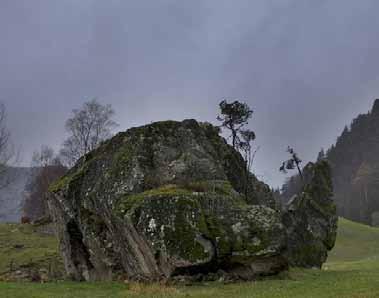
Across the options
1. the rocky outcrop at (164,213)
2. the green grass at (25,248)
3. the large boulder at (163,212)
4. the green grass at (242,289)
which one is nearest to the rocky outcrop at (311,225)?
the large boulder at (163,212)

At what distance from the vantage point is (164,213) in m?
25.7

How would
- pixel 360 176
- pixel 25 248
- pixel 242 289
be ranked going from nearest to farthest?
pixel 242 289 → pixel 25 248 → pixel 360 176

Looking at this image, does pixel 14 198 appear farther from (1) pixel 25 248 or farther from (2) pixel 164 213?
(2) pixel 164 213

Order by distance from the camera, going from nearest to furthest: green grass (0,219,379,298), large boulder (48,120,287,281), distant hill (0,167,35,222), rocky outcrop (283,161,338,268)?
green grass (0,219,379,298) < large boulder (48,120,287,281) < rocky outcrop (283,161,338,268) < distant hill (0,167,35,222)

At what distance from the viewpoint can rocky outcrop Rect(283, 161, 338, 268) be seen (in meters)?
39.1

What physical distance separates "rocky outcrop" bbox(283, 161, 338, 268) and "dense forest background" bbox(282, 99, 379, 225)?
99.5 m

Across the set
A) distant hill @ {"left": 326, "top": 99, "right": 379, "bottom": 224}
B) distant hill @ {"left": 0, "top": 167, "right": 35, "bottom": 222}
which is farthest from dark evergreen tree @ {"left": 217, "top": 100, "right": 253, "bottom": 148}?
distant hill @ {"left": 326, "top": 99, "right": 379, "bottom": 224}

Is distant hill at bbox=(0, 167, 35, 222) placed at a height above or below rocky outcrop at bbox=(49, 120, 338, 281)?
above

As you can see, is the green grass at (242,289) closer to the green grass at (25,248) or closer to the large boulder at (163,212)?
the large boulder at (163,212)

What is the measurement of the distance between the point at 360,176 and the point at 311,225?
140 metres

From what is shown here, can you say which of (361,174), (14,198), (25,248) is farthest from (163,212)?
(361,174)

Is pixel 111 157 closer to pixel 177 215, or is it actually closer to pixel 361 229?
pixel 177 215

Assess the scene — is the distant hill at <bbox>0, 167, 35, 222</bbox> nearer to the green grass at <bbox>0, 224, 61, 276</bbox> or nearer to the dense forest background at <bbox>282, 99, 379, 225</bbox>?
the green grass at <bbox>0, 224, 61, 276</bbox>

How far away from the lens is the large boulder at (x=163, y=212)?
2545 cm
